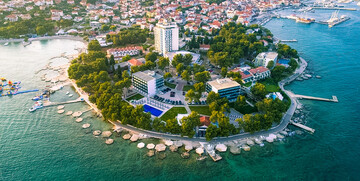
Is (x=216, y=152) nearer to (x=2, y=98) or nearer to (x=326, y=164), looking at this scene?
(x=326, y=164)

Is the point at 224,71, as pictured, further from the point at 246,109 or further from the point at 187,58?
the point at 246,109

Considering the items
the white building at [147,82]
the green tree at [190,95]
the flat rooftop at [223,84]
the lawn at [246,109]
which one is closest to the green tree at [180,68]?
the white building at [147,82]

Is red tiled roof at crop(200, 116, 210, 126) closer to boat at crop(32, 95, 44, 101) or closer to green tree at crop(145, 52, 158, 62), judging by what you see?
green tree at crop(145, 52, 158, 62)

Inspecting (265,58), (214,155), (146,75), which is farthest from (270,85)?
(146,75)

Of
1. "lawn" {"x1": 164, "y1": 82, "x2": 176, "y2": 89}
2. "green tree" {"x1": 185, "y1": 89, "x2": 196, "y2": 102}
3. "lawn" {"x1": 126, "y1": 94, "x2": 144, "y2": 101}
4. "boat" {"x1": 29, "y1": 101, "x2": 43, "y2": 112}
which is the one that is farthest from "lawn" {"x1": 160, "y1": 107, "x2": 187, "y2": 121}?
"boat" {"x1": 29, "y1": 101, "x2": 43, "y2": 112}

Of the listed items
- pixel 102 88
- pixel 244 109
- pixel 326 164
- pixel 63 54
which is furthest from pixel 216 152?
pixel 63 54
